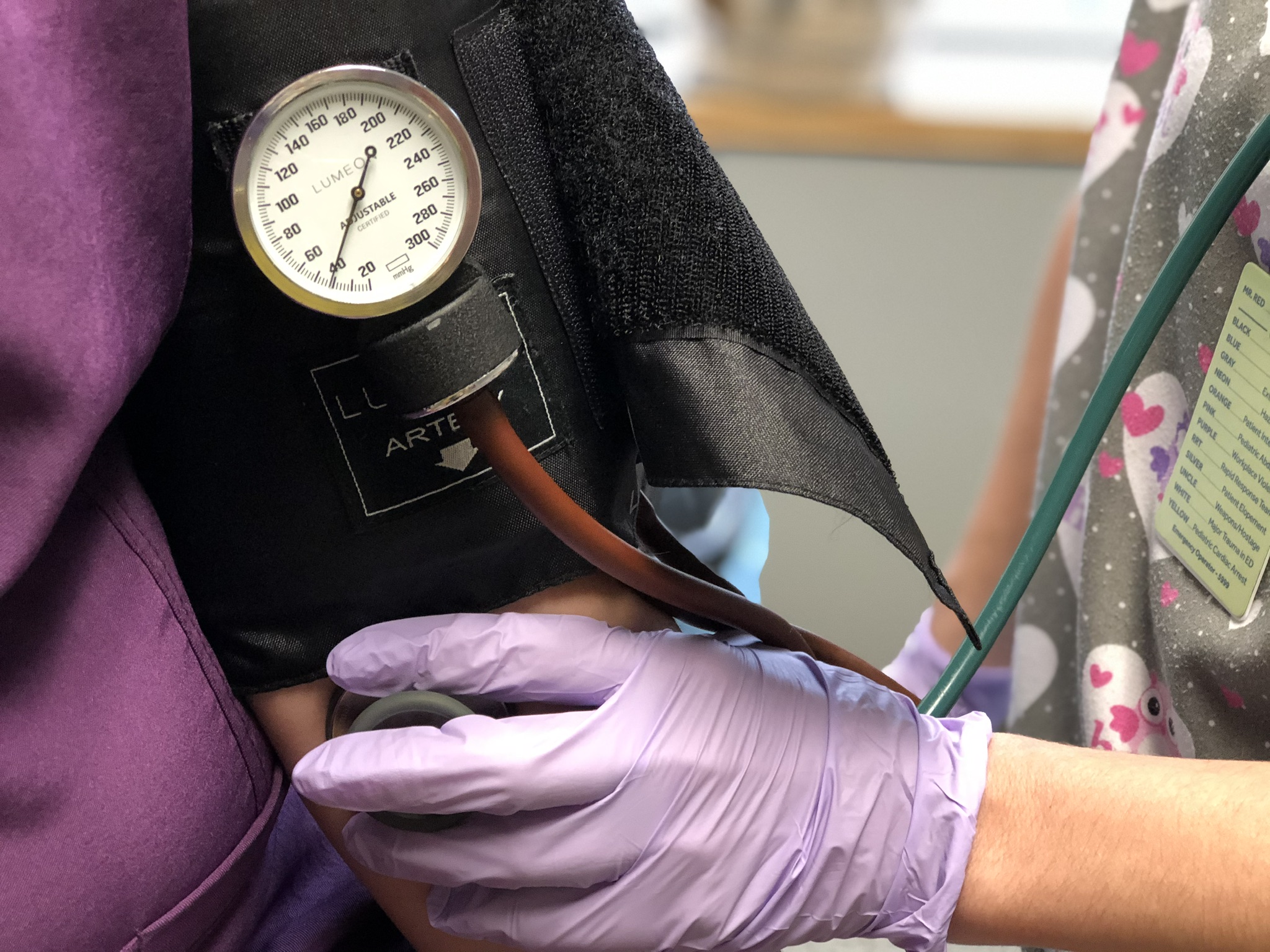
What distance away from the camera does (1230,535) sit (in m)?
0.74

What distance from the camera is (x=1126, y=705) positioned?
87 centimetres

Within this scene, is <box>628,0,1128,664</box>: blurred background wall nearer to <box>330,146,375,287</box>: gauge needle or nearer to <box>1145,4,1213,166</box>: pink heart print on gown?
<box>1145,4,1213,166</box>: pink heart print on gown

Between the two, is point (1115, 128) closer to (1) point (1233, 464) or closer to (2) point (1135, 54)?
(2) point (1135, 54)

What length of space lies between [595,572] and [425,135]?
0.96ft

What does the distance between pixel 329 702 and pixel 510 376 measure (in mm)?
247

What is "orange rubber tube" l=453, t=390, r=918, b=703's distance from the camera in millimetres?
552

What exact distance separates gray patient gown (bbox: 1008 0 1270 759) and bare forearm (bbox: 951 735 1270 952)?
4.9 inches

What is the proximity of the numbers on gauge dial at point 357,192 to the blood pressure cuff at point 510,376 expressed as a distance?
1.8 inches

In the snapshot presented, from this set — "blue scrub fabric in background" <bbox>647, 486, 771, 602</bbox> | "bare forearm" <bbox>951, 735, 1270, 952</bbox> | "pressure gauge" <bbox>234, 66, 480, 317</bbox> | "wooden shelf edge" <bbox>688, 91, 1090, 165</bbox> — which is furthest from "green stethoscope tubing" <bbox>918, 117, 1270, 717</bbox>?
"wooden shelf edge" <bbox>688, 91, 1090, 165</bbox>

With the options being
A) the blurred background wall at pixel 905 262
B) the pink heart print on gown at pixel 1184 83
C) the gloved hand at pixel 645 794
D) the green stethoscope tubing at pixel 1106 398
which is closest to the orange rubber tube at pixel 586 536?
the gloved hand at pixel 645 794

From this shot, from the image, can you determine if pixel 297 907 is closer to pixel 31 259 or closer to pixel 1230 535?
pixel 31 259

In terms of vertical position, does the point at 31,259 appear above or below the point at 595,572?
above

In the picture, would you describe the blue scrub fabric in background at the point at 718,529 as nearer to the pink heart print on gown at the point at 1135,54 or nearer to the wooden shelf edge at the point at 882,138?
the pink heart print on gown at the point at 1135,54

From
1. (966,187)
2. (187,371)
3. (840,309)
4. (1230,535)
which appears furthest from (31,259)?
(966,187)
